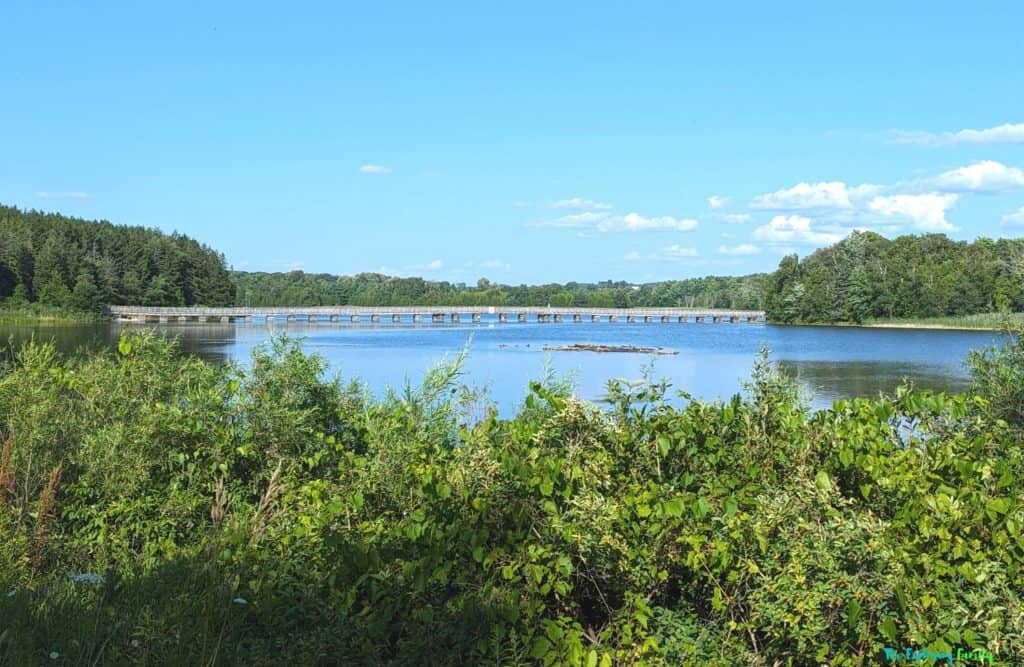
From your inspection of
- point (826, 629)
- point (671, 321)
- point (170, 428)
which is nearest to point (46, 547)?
point (170, 428)

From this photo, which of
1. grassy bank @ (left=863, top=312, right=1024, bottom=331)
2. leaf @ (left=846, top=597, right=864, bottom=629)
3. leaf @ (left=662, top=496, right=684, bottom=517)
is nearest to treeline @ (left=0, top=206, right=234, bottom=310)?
grassy bank @ (left=863, top=312, right=1024, bottom=331)

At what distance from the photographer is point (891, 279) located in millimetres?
110375

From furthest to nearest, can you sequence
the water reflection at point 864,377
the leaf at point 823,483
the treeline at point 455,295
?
the treeline at point 455,295 → the water reflection at point 864,377 → the leaf at point 823,483

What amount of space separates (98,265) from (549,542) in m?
118

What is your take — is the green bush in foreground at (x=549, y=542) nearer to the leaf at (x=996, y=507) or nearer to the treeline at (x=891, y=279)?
the leaf at (x=996, y=507)

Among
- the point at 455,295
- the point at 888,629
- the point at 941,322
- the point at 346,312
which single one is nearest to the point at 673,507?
the point at 888,629

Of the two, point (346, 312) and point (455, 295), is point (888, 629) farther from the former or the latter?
point (455, 295)

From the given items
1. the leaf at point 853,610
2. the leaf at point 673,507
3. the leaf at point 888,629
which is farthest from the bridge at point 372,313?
the leaf at point 888,629

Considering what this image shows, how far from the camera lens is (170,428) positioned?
7000 mm

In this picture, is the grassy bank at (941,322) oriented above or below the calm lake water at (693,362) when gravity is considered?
above

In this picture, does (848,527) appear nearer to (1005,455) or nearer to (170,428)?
(1005,455)

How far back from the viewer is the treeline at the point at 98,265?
98.0 metres

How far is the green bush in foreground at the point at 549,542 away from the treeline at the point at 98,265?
98.9 metres

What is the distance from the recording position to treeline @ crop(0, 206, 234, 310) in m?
98.0
